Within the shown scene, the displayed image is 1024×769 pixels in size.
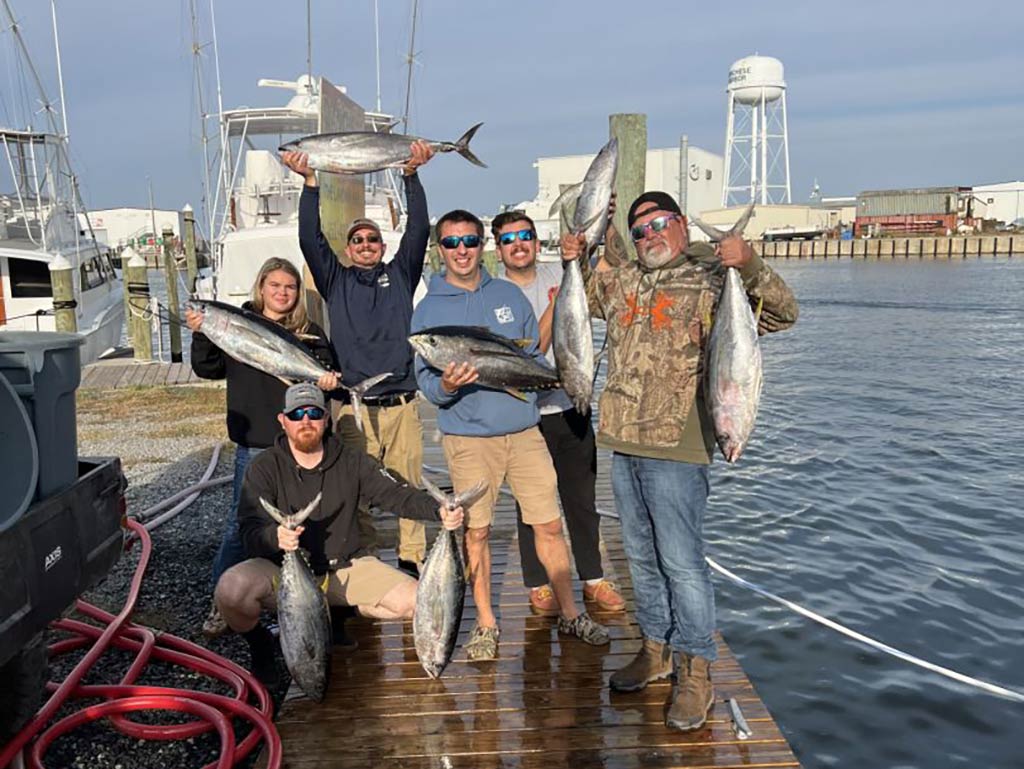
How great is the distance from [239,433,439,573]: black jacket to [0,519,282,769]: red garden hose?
656 mm

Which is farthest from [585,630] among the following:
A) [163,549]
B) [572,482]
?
[163,549]

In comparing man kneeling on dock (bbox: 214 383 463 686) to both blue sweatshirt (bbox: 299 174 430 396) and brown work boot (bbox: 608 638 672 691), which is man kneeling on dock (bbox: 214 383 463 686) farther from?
brown work boot (bbox: 608 638 672 691)

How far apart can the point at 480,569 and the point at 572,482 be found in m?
0.77

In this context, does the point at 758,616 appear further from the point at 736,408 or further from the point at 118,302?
the point at 118,302

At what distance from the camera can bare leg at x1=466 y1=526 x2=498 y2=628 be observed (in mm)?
4012

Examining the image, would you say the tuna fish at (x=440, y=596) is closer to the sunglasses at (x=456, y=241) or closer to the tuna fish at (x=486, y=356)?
the tuna fish at (x=486, y=356)

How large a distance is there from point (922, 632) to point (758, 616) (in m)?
1.22

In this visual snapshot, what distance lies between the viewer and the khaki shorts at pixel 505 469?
12.9 ft

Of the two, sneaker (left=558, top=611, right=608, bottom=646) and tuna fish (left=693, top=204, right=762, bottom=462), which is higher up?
tuna fish (left=693, top=204, right=762, bottom=462)

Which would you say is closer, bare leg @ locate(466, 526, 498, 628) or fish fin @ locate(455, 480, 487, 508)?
fish fin @ locate(455, 480, 487, 508)

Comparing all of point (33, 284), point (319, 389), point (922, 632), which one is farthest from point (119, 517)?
point (33, 284)

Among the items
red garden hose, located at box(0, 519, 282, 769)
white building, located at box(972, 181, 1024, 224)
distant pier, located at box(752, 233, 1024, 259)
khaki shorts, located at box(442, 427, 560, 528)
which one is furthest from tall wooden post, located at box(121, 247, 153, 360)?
white building, located at box(972, 181, 1024, 224)

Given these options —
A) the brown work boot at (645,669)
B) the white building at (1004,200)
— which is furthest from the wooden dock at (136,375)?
the white building at (1004,200)

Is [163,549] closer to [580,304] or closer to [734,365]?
[580,304]
